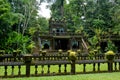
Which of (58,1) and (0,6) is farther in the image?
(58,1)

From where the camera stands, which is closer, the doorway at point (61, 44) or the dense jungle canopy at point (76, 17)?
the dense jungle canopy at point (76, 17)

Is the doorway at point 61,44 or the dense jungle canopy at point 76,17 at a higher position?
the dense jungle canopy at point 76,17

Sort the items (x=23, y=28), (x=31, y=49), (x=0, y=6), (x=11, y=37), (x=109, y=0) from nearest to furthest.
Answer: (x=0, y=6)
(x=11, y=37)
(x=31, y=49)
(x=23, y=28)
(x=109, y=0)

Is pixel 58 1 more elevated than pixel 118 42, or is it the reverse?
pixel 58 1

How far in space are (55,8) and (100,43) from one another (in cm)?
1741

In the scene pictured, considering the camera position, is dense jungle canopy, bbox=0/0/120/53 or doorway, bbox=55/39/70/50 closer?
dense jungle canopy, bbox=0/0/120/53

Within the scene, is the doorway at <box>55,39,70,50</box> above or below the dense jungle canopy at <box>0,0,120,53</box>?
below

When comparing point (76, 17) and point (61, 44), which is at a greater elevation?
point (76, 17)

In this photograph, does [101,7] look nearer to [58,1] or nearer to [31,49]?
[58,1]

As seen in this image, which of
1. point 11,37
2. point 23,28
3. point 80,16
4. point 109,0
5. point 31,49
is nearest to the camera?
point 11,37

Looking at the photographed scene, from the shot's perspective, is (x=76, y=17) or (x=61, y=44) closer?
(x=61, y=44)

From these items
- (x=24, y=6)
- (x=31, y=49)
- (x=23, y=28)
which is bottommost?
(x=31, y=49)

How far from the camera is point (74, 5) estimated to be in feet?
186

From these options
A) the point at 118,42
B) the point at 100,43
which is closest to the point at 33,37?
the point at 100,43
